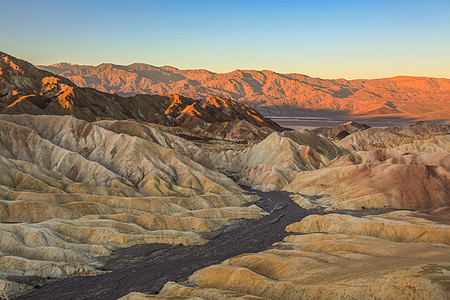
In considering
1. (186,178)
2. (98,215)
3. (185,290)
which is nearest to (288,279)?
(185,290)

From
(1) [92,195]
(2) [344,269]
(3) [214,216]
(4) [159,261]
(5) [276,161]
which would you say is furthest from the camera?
(5) [276,161]

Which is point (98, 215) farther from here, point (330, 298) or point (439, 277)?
point (439, 277)

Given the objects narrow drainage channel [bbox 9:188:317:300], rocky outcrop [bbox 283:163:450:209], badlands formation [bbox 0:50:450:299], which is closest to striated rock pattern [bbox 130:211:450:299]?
badlands formation [bbox 0:50:450:299]

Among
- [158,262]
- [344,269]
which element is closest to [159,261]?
[158,262]

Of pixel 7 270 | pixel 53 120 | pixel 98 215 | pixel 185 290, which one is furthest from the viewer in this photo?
pixel 53 120

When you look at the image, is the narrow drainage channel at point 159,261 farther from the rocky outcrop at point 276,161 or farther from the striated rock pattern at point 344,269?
the rocky outcrop at point 276,161

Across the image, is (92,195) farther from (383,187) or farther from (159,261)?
(383,187)
